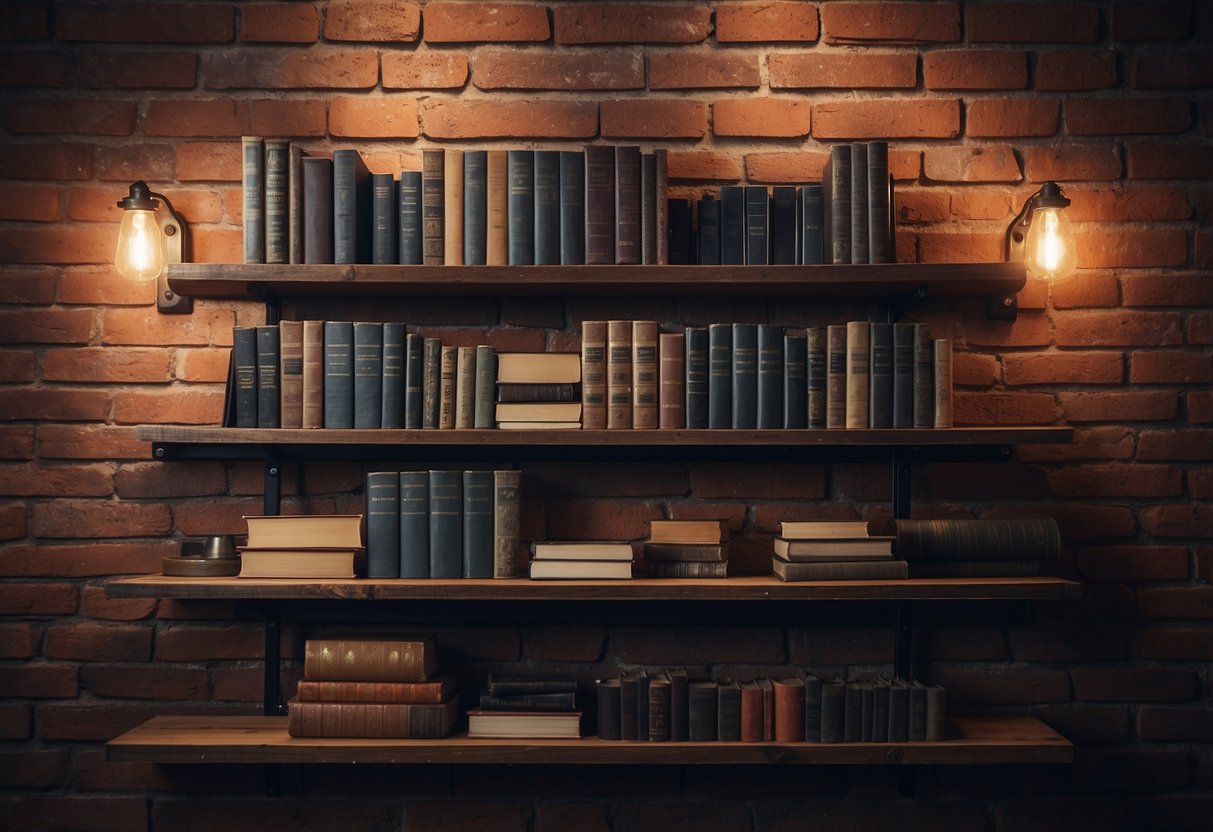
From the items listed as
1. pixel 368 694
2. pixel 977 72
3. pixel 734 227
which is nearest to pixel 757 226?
pixel 734 227

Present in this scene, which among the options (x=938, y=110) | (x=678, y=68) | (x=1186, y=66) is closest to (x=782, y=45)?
(x=678, y=68)

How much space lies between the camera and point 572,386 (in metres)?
1.88

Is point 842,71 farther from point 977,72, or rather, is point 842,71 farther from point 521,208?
point 521,208

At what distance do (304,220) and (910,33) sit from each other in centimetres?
131

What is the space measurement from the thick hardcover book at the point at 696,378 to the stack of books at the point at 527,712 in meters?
0.57

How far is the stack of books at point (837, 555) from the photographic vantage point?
1823 millimetres

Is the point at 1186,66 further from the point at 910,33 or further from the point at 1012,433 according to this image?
the point at 1012,433

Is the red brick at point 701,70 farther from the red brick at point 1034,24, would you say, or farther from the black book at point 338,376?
the black book at point 338,376

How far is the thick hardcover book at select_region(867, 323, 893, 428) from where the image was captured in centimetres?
183

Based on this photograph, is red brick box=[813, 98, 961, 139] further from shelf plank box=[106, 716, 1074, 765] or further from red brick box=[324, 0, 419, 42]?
shelf plank box=[106, 716, 1074, 765]

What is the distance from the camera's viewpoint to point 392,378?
185 centimetres

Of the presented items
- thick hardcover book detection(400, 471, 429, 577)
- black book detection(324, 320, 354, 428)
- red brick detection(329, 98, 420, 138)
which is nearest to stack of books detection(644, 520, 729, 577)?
thick hardcover book detection(400, 471, 429, 577)

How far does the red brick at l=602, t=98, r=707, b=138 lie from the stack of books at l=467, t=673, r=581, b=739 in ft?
3.76

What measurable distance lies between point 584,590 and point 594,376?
401 mm
